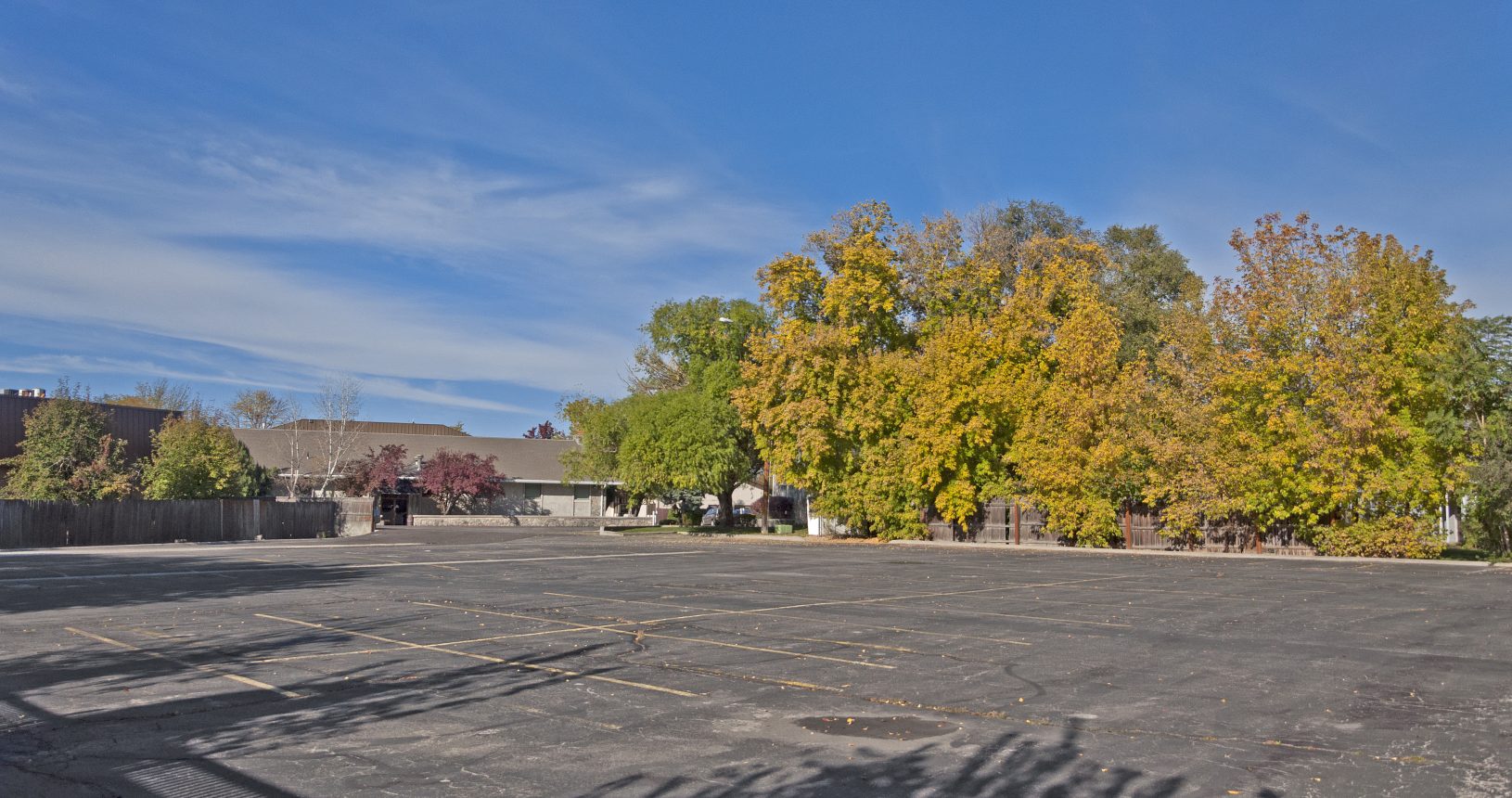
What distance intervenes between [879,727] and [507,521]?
59.9m

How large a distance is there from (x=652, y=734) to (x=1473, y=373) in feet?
94.8

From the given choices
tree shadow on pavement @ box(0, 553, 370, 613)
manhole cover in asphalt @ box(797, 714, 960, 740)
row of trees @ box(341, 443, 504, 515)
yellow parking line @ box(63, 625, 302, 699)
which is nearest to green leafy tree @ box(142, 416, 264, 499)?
row of trees @ box(341, 443, 504, 515)

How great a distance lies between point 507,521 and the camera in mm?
65875

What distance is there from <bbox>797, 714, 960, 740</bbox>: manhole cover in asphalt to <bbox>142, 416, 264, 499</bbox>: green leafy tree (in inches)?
1771

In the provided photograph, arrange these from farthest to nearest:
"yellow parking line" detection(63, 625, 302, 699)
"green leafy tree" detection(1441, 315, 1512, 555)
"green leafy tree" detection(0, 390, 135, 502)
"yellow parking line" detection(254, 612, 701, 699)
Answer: "green leafy tree" detection(0, 390, 135, 502) < "green leafy tree" detection(1441, 315, 1512, 555) < "yellow parking line" detection(254, 612, 701, 699) < "yellow parking line" detection(63, 625, 302, 699)

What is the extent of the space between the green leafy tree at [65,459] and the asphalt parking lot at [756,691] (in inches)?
1026

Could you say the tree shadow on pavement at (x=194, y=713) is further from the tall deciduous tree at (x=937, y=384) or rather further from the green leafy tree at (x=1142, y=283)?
the green leafy tree at (x=1142, y=283)

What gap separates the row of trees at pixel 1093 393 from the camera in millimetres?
31156

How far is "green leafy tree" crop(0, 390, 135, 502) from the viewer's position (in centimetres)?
4216

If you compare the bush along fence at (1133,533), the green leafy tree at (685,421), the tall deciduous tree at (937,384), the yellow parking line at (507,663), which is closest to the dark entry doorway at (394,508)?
the green leafy tree at (685,421)

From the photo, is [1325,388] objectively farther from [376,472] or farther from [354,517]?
[376,472]

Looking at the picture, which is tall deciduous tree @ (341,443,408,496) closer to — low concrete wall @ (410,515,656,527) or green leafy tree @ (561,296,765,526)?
low concrete wall @ (410,515,656,527)

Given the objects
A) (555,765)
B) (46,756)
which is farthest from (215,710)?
(555,765)

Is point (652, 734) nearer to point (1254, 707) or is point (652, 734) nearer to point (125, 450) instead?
point (1254, 707)
